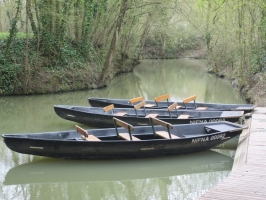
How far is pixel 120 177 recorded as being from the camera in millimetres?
7625

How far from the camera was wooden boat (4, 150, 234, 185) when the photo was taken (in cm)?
754

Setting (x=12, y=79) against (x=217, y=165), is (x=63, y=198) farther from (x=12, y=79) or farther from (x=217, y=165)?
(x=12, y=79)

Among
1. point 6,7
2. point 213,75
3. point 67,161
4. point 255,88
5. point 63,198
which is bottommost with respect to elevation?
point 63,198

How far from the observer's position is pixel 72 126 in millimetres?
11641

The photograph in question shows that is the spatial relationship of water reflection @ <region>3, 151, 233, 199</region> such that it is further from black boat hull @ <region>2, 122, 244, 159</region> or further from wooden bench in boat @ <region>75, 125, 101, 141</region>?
wooden bench in boat @ <region>75, 125, 101, 141</region>

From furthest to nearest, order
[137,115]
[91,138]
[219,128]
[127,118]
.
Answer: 1. [137,115]
2. [127,118]
3. [219,128]
4. [91,138]

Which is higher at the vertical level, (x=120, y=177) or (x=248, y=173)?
(x=248, y=173)

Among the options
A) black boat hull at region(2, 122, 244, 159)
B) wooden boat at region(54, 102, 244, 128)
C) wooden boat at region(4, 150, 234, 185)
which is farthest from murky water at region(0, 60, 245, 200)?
wooden boat at region(54, 102, 244, 128)

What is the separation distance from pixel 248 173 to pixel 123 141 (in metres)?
2.68

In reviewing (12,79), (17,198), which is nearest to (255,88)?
(12,79)

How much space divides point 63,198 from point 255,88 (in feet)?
36.9

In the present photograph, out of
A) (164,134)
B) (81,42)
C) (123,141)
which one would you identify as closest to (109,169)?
(123,141)

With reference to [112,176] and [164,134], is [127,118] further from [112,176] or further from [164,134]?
[112,176]

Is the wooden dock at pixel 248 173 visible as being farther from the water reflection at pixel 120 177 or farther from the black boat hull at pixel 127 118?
the black boat hull at pixel 127 118
